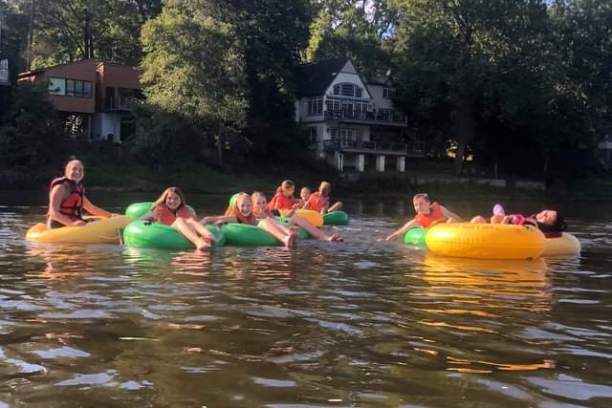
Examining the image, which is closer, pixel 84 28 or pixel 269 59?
pixel 269 59

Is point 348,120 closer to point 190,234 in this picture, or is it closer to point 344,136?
point 344,136

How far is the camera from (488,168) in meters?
53.5

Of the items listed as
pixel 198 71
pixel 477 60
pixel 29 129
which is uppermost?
pixel 477 60

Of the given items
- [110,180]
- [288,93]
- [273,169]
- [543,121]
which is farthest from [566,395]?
[543,121]

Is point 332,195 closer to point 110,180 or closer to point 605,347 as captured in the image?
point 110,180

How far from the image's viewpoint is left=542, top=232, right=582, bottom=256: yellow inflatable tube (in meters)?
11.5

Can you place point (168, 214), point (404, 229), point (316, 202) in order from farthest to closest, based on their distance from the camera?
point (316, 202) < point (404, 229) < point (168, 214)

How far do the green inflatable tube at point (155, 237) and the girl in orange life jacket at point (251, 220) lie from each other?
0.94m

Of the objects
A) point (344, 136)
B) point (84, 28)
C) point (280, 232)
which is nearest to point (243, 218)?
point (280, 232)

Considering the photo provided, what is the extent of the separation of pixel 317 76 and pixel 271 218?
40362 millimetres

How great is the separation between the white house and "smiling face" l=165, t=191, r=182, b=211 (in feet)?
120

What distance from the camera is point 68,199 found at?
1123 centimetres

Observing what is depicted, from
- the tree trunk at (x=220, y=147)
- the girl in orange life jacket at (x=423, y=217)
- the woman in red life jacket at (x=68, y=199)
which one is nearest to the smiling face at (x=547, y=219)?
the girl in orange life jacket at (x=423, y=217)

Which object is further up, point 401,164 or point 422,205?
point 401,164
